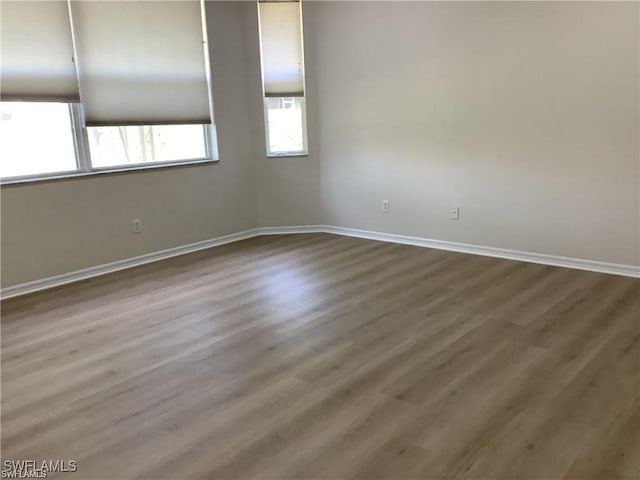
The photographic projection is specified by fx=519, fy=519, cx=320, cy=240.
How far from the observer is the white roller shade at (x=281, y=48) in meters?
5.27

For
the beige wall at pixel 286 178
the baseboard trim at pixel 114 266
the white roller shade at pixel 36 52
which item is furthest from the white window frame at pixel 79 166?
the beige wall at pixel 286 178

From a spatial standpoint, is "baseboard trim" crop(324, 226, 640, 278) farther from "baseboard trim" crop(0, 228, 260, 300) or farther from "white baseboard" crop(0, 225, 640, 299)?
"baseboard trim" crop(0, 228, 260, 300)

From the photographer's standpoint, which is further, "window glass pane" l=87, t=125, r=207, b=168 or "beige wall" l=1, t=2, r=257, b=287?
Result: "window glass pane" l=87, t=125, r=207, b=168

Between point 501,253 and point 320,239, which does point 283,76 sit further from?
point 501,253

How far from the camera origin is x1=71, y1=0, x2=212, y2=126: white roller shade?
4.27 meters

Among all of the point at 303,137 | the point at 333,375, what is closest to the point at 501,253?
the point at 303,137

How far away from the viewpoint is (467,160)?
15.4ft

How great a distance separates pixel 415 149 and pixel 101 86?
9.38ft

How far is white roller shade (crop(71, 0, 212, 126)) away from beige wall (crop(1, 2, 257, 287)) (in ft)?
0.75

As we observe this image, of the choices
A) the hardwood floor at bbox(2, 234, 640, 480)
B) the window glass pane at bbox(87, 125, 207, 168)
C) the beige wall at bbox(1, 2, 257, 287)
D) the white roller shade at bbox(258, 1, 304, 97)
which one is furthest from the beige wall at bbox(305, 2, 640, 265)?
the window glass pane at bbox(87, 125, 207, 168)

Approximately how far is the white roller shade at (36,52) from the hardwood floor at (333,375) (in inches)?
61.4

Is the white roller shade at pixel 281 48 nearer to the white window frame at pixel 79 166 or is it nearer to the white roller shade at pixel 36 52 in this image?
the white window frame at pixel 79 166

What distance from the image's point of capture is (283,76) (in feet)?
17.8

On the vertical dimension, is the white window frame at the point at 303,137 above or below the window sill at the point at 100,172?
above
